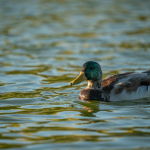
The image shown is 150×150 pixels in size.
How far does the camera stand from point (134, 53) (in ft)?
45.5

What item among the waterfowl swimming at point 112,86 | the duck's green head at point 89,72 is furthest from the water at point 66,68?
the duck's green head at point 89,72

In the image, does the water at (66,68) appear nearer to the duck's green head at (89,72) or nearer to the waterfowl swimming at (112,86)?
the waterfowl swimming at (112,86)

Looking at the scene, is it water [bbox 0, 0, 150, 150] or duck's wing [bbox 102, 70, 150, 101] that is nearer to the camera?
water [bbox 0, 0, 150, 150]

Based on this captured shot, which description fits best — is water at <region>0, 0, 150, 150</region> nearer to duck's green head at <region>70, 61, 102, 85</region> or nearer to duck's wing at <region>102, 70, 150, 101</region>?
duck's wing at <region>102, 70, 150, 101</region>

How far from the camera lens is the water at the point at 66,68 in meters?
5.84

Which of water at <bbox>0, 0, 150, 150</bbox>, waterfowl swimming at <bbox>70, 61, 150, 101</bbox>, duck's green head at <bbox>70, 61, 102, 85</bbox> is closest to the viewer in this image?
water at <bbox>0, 0, 150, 150</bbox>

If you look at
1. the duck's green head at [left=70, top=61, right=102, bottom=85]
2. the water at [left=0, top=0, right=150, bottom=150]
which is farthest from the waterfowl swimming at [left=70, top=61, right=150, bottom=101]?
the water at [left=0, top=0, right=150, bottom=150]

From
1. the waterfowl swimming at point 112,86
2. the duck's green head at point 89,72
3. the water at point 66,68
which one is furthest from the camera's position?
the duck's green head at point 89,72

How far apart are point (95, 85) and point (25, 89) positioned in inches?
74.9

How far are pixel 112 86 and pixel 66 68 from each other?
358 centimetres

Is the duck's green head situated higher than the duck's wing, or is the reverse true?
the duck's green head

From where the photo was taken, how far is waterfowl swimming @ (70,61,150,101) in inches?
332

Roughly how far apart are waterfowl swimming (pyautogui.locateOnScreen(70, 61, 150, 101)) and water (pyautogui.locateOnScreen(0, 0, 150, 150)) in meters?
0.25

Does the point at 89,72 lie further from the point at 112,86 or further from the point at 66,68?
the point at 66,68
